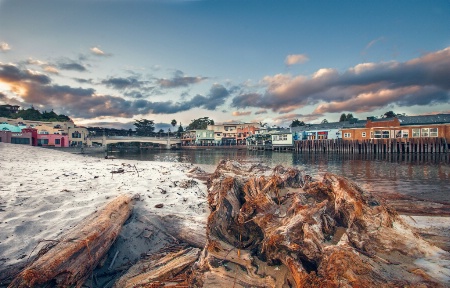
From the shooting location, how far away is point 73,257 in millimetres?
3363

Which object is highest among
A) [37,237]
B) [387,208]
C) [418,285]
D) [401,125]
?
[401,125]

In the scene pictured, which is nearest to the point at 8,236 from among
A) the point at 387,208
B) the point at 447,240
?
the point at 387,208

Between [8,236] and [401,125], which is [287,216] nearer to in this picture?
[8,236]

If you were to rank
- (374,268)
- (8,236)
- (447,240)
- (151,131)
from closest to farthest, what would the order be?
1. (374,268)
2. (447,240)
3. (8,236)
4. (151,131)

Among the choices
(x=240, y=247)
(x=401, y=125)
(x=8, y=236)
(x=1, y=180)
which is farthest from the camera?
(x=401, y=125)

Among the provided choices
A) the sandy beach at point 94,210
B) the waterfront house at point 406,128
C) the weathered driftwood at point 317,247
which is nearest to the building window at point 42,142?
the sandy beach at point 94,210

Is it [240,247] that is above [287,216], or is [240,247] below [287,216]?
below

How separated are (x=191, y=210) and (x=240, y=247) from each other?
3410 mm

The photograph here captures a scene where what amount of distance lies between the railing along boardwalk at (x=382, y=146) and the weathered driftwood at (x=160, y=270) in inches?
2105

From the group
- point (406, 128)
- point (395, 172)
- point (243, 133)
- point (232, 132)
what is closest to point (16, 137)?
point (395, 172)

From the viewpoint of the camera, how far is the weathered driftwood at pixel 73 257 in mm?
2914

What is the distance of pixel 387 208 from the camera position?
3.62 metres

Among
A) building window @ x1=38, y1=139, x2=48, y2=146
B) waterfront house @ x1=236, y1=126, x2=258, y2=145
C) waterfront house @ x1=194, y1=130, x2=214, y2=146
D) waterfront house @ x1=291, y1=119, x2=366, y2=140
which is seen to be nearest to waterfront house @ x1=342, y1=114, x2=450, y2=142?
waterfront house @ x1=291, y1=119, x2=366, y2=140

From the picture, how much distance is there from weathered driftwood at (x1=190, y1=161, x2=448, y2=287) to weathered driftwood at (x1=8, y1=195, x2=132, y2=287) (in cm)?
163
